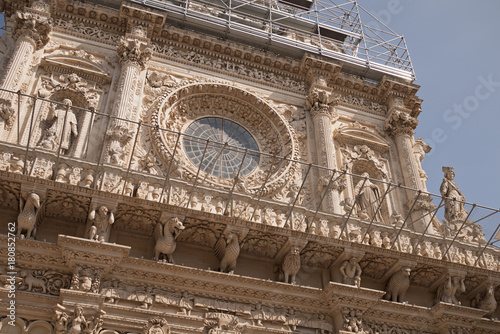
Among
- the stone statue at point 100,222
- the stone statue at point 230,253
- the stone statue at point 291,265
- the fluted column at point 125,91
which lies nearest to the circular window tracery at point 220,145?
the fluted column at point 125,91

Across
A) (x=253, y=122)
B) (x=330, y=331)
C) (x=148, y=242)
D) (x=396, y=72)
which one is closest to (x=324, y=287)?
(x=330, y=331)

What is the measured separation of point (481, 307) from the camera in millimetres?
12992

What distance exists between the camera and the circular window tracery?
1562 cm

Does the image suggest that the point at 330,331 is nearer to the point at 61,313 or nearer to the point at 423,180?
the point at 61,313

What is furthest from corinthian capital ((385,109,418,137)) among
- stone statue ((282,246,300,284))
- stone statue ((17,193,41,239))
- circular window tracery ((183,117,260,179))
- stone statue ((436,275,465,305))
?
stone statue ((17,193,41,239))

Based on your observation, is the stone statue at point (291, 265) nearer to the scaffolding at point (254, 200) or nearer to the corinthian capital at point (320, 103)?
the scaffolding at point (254, 200)

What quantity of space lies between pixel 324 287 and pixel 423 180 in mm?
6698

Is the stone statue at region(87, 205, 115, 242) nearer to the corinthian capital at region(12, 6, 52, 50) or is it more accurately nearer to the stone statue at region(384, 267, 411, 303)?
the stone statue at region(384, 267, 411, 303)

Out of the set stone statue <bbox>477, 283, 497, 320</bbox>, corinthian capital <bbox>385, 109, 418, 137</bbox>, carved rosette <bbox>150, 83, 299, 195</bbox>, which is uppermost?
corinthian capital <bbox>385, 109, 418, 137</bbox>

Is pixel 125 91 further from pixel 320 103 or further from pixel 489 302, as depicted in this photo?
pixel 489 302

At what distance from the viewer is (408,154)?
56.3ft

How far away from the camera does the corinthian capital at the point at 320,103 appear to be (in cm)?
1703

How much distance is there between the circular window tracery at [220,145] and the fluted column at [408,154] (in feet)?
14.9

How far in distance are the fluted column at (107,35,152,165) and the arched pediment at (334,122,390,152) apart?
6.29 metres
